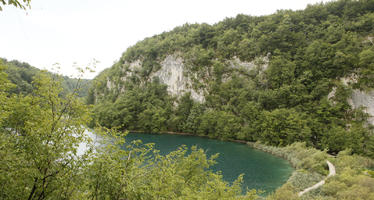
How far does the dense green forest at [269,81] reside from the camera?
36938mm

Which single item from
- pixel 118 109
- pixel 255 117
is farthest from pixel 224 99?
pixel 118 109

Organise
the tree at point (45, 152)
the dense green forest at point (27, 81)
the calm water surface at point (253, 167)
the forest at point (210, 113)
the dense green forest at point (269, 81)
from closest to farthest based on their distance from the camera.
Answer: the tree at point (45, 152) → the forest at point (210, 113) → the dense green forest at point (27, 81) → the calm water surface at point (253, 167) → the dense green forest at point (269, 81)

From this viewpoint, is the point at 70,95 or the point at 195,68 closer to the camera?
the point at 70,95

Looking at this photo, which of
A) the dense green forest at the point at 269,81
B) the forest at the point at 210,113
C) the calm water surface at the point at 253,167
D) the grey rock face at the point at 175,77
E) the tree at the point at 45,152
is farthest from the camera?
the grey rock face at the point at 175,77

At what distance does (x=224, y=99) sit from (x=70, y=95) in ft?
171

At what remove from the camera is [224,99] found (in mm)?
55062

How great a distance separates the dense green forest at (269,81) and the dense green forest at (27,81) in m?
23.6

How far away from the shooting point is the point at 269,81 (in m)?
50.1

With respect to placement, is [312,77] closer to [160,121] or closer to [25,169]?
[160,121]

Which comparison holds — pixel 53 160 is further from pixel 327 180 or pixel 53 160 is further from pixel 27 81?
pixel 27 81

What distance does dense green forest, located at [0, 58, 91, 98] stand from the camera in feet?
16.4

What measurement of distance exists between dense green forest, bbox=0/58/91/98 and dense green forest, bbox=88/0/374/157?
23.6m

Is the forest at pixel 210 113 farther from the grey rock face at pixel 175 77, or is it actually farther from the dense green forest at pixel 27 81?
the grey rock face at pixel 175 77

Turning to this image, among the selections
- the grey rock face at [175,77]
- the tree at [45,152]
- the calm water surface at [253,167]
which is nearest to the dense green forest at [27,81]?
the tree at [45,152]
